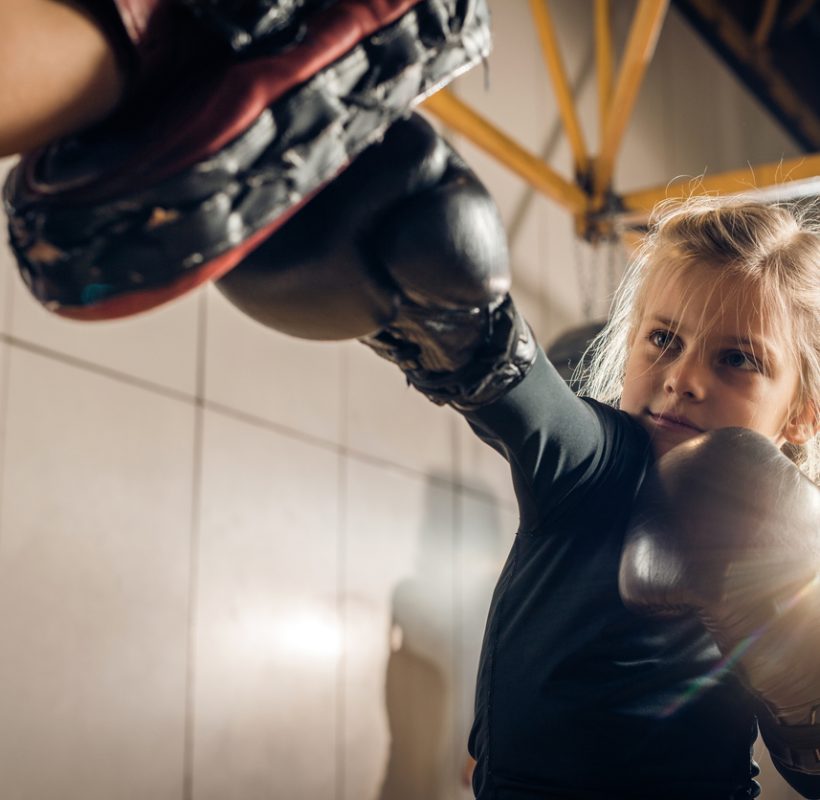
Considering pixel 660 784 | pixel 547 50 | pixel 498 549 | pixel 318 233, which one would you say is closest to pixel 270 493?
pixel 498 549

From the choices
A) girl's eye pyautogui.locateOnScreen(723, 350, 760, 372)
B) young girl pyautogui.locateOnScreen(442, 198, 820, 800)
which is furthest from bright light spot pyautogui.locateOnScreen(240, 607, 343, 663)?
girl's eye pyautogui.locateOnScreen(723, 350, 760, 372)

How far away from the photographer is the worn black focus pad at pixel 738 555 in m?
1.03

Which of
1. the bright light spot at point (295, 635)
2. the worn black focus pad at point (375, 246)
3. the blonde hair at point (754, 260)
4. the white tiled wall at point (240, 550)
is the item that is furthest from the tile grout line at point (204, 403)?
the worn black focus pad at point (375, 246)

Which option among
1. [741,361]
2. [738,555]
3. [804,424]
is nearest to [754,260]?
[741,361]

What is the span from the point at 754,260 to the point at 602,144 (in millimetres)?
2950

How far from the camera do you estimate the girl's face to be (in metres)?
1.14

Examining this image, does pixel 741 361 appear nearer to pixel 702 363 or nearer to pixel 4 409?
pixel 702 363

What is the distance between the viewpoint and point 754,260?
1188 millimetres

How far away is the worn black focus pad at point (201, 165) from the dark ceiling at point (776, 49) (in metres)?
5.58

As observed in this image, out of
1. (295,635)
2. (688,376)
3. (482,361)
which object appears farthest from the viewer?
(295,635)

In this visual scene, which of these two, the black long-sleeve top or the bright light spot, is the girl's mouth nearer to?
the black long-sleeve top

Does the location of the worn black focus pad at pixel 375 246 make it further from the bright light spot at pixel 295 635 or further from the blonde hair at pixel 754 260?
the bright light spot at pixel 295 635

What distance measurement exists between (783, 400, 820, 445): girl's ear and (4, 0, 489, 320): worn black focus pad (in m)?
0.79

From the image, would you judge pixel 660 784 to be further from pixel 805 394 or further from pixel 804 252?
pixel 804 252
